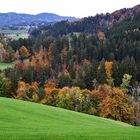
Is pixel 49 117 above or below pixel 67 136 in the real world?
below

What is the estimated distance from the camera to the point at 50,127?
116ft

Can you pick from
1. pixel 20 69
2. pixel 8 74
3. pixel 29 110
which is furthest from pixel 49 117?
pixel 20 69

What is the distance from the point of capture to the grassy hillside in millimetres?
26578

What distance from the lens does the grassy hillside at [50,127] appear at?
87.2 feet

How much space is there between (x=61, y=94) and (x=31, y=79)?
54.5 metres

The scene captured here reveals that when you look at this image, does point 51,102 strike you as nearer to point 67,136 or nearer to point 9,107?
point 9,107

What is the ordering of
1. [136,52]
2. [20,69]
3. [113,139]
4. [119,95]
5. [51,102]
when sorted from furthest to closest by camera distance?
[136,52]
[20,69]
[51,102]
[119,95]
[113,139]

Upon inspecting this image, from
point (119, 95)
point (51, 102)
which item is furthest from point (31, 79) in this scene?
point (119, 95)

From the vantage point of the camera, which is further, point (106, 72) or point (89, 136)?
point (106, 72)

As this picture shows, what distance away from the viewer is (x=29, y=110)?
47.0m

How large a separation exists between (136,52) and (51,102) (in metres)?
98.2

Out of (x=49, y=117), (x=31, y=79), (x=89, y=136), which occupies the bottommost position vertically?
(x=31, y=79)

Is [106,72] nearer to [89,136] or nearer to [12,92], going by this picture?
[12,92]

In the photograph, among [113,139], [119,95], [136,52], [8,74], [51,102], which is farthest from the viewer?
[136,52]
